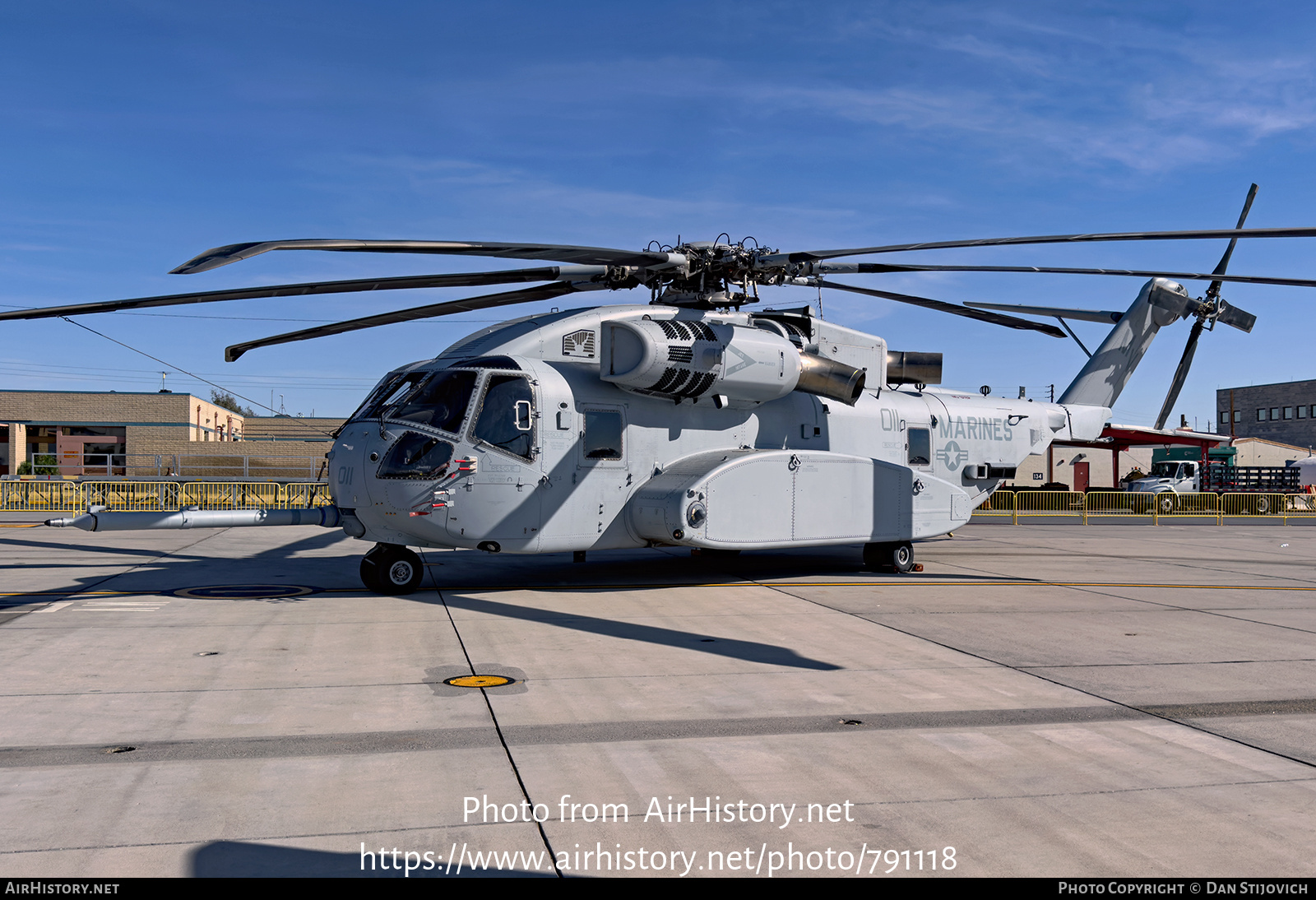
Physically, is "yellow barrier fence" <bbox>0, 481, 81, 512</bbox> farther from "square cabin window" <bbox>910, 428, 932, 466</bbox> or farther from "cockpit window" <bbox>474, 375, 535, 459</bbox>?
"square cabin window" <bbox>910, 428, 932, 466</bbox>

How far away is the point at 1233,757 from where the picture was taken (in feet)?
19.6

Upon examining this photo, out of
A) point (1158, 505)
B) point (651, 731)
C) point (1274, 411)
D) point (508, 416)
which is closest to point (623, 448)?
point (508, 416)

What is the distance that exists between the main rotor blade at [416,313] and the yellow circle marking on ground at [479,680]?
19.7ft

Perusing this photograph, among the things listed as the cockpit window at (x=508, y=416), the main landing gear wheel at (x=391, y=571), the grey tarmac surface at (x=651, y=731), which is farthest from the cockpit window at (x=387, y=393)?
the grey tarmac surface at (x=651, y=731)

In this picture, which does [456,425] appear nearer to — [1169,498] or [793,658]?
[793,658]

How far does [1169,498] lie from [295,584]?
3526 cm

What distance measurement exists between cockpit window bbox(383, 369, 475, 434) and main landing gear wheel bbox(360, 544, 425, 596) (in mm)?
1775

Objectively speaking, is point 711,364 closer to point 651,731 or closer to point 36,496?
point 651,731

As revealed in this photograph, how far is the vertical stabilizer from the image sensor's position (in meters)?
20.3

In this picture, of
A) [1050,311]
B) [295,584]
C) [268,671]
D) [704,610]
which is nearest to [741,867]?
[268,671]

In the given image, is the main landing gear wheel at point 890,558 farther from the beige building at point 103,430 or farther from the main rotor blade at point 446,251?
the beige building at point 103,430

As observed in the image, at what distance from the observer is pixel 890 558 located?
623 inches

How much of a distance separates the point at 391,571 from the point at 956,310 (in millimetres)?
9131

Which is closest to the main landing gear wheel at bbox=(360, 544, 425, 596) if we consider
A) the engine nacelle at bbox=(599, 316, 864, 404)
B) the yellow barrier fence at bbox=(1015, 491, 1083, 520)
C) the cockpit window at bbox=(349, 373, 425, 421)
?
the cockpit window at bbox=(349, 373, 425, 421)
